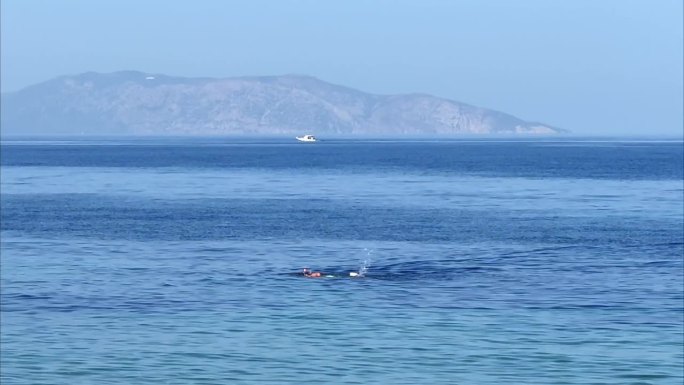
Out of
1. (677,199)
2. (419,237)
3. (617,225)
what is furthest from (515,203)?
(419,237)

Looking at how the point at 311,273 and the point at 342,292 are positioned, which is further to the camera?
the point at 311,273

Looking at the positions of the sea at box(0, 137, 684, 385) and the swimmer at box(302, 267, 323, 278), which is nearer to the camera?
the sea at box(0, 137, 684, 385)

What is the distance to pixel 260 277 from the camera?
40750 mm

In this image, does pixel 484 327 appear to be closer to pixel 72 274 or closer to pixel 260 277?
pixel 260 277

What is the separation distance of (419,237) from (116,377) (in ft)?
101

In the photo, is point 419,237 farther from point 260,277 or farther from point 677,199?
point 677,199

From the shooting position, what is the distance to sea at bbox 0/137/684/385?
27.1 m

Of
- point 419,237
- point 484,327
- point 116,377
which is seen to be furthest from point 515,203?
point 116,377

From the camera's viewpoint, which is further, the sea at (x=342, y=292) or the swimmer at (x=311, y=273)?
the swimmer at (x=311, y=273)

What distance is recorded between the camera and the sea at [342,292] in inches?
1065

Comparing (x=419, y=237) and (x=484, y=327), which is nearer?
(x=484, y=327)

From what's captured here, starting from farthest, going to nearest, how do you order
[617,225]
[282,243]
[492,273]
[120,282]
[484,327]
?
1. [617,225]
2. [282,243]
3. [492,273]
4. [120,282]
5. [484,327]

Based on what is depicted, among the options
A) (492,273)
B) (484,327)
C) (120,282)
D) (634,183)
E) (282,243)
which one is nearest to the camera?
(484,327)

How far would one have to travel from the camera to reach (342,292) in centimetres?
3719
